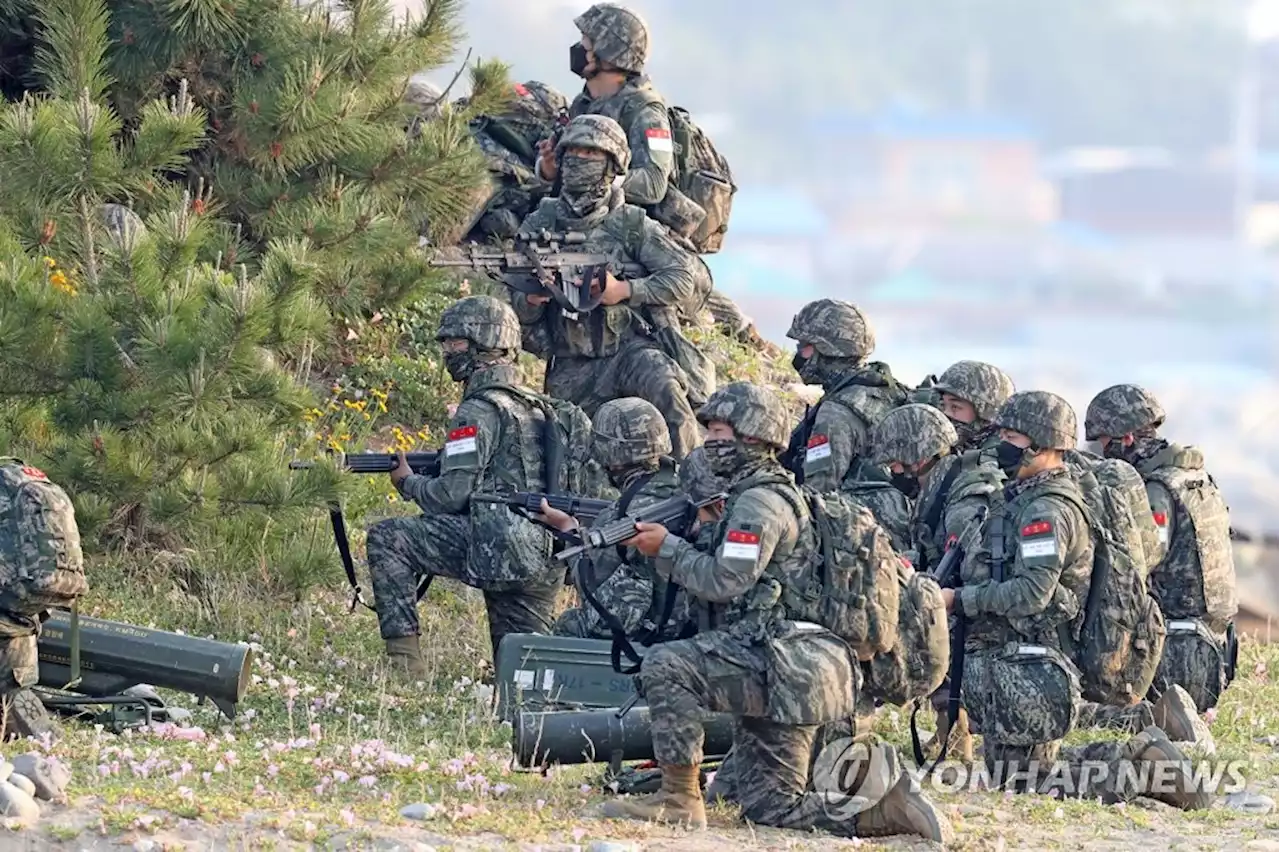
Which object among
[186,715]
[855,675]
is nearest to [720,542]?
[855,675]

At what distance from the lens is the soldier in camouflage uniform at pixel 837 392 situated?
1137 cm

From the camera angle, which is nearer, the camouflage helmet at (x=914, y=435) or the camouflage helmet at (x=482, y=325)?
the camouflage helmet at (x=914, y=435)

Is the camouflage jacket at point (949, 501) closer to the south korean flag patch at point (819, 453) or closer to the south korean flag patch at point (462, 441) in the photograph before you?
the south korean flag patch at point (819, 453)

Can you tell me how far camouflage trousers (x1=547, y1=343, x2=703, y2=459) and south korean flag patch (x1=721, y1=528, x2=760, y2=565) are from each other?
4.38 m

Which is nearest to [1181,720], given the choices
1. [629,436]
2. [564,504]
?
[629,436]

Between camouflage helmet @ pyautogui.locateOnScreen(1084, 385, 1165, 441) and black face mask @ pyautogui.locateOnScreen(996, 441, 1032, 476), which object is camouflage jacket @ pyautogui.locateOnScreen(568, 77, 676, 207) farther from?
black face mask @ pyautogui.locateOnScreen(996, 441, 1032, 476)

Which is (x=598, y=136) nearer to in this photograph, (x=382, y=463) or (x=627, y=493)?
(x=382, y=463)

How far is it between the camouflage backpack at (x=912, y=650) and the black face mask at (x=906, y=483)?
2.11m

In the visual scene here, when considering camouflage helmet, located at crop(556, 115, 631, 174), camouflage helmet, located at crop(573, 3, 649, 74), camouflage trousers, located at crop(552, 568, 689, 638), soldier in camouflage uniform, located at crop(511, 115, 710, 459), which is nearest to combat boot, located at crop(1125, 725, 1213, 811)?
camouflage trousers, located at crop(552, 568, 689, 638)

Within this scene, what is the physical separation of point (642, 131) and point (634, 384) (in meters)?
1.88

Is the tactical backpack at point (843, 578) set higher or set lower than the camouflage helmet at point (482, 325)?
lower

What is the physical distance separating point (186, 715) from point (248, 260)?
2856mm

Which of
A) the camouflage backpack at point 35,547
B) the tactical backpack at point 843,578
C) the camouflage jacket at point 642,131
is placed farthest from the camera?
the camouflage jacket at point 642,131

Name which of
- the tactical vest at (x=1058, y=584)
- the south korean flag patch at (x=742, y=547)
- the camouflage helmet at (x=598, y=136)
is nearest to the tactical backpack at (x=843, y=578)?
the south korean flag patch at (x=742, y=547)
